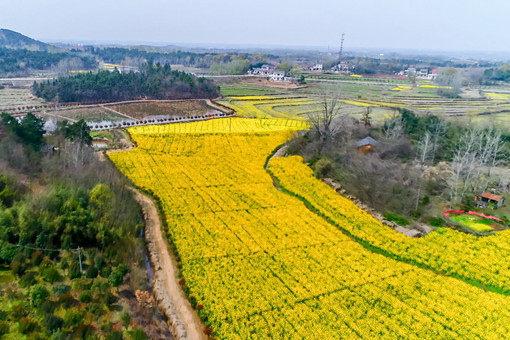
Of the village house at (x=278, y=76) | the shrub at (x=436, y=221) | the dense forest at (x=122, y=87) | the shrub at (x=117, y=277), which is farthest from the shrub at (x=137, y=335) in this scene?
the village house at (x=278, y=76)

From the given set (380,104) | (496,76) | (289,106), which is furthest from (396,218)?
(496,76)

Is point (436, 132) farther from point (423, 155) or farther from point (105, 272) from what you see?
point (105, 272)

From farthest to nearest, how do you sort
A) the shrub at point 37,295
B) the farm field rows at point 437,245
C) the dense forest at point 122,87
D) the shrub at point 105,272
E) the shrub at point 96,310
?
1. the dense forest at point 122,87
2. the farm field rows at point 437,245
3. the shrub at point 105,272
4. the shrub at point 96,310
5. the shrub at point 37,295

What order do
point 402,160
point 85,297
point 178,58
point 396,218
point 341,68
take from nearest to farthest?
→ point 85,297, point 396,218, point 402,160, point 341,68, point 178,58

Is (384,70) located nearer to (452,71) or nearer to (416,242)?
(452,71)

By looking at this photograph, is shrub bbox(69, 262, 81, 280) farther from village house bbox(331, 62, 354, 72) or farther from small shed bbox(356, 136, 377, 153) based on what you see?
village house bbox(331, 62, 354, 72)

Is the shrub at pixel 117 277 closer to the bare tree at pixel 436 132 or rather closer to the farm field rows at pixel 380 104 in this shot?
the bare tree at pixel 436 132
